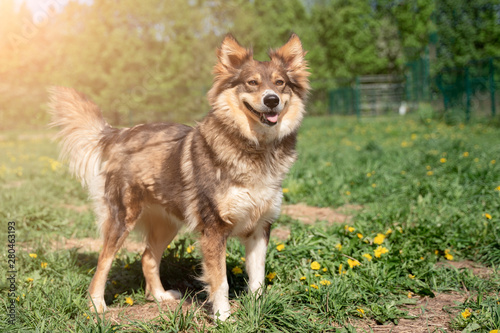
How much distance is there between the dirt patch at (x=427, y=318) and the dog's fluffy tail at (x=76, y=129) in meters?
2.65

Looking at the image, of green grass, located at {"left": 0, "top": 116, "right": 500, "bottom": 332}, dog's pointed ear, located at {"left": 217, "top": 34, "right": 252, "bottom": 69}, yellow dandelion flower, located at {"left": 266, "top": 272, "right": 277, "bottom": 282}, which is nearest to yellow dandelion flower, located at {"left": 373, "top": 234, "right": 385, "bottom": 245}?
green grass, located at {"left": 0, "top": 116, "right": 500, "bottom": 332}

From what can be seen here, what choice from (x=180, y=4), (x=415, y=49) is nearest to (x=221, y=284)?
(x=180, y=4)

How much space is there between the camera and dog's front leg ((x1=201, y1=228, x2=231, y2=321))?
3160mm

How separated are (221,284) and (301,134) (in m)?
12.9

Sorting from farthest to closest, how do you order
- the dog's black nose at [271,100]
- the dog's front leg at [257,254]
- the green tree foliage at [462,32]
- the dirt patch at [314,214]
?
the green tree foliage at [462,32] < the dirt patch at [314,214] < the dog's front leg at [257,254] < the dog's black nose at [271,100]

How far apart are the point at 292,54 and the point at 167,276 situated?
2.31 m

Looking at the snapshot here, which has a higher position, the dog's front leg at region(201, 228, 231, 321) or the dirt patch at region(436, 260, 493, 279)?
the dog's front leg at region(201, 228, 231, 321)

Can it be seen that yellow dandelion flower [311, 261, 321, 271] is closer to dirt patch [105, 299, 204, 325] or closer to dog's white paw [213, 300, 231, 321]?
dog's white paw [213, 300, 231, 321]

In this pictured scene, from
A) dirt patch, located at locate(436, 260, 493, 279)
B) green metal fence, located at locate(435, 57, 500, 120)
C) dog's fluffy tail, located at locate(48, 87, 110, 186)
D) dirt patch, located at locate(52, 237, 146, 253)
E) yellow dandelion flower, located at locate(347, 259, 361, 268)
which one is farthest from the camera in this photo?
green metal fence, located at locate(435, 57, 500, 120)

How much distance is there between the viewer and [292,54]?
3623 mm

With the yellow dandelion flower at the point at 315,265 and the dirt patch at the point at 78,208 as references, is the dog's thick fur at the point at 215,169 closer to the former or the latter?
the yellow dandelion flower at the point at 315,265

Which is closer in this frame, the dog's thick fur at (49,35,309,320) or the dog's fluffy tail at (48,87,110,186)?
the dog's thick fur at (49,35,309,320)

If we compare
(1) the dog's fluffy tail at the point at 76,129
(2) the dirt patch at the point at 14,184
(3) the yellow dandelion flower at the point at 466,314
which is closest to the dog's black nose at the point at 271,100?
(1) the dog's fluffy tail at the point at 76,129

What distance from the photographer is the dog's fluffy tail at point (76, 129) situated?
3.98 m
